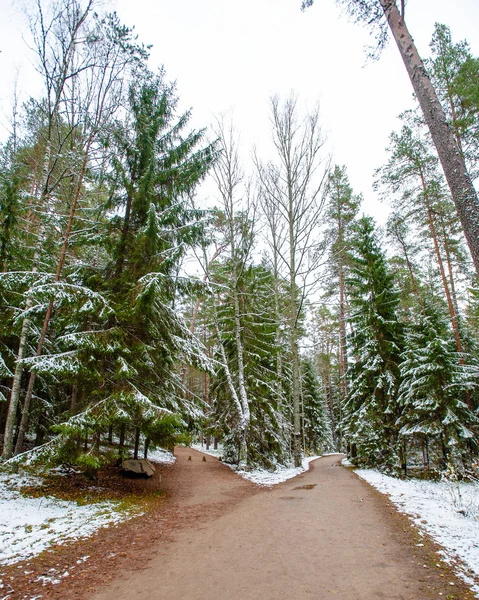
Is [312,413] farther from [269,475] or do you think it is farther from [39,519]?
[39,519]

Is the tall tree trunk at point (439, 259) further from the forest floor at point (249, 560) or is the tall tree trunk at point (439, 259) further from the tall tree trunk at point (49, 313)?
the tall tree trunk at point (49, 313)

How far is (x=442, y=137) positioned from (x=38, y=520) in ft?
29.1

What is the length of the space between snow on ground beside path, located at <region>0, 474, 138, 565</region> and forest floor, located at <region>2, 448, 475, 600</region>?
29 cm

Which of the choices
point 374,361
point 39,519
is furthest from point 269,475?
point 39,519

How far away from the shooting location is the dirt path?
3.06 meters

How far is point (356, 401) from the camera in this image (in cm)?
1336

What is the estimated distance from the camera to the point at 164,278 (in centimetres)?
853

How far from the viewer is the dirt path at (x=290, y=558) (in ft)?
10.1

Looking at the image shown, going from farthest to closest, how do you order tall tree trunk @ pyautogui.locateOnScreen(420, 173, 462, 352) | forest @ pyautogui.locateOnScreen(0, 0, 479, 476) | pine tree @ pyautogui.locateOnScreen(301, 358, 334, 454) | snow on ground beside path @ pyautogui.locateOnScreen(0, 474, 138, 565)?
pine tree @ pyautogui.locateOnScreen(301, 358, 334, 454), tall tree trunk @ pyautogui.locateOnScreen(420, 173, 462, 352), forest @ pyautogui.locateOnScreen(0, 0, 479, 476), snow on ground beside path @ pyautogui.locateOnScreen(0, 474, 138, 565)

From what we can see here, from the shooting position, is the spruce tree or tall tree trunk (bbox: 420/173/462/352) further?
tall tree trunk (bbox: 420/173/462/352)

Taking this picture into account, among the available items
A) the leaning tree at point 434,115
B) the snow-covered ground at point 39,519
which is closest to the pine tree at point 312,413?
the snow-covered ground at point 39,519

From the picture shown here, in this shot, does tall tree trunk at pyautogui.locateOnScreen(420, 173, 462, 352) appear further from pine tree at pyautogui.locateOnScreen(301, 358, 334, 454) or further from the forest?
pine tree at pyautogui.locateOnScreen(301, 358, 334, 454)

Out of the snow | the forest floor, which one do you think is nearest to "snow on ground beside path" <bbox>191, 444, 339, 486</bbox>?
the snow

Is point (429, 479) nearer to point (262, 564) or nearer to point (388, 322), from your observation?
point (388, 322)
